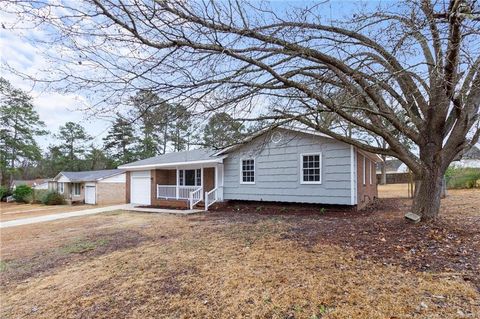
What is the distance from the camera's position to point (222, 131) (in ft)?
21.9

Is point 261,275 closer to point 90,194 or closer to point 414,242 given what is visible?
point 414,242

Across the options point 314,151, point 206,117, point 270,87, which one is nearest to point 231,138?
point 206,117

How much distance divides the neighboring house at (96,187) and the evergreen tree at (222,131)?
19995mm

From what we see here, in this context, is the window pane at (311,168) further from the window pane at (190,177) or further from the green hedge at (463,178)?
the green hedge at (463,178)

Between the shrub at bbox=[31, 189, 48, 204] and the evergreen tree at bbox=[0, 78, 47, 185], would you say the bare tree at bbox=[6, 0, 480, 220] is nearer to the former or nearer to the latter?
the shrub at bbox=[31, 189, 48, 204]

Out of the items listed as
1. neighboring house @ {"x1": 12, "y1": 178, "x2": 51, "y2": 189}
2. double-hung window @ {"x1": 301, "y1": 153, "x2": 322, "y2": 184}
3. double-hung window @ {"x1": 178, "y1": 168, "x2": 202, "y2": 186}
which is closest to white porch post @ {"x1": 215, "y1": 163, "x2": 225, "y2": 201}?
double-hung window @ {"x1": 178, "y1": 168, "x2": 202, "y2": 186}

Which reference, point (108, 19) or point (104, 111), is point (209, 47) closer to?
point (108, 19)

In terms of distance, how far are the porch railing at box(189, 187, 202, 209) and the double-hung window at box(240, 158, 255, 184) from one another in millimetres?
2724

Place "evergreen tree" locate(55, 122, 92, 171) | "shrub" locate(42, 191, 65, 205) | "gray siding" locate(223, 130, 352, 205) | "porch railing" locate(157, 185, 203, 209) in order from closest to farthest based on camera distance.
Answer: "gray siding" locate(223, 130, 352, 205), "porch railing" locate(157, 185, 203, 209), "shrub" locate(42, 191, 65, 205), "evergreen tree" locate(55, 122, 92, 171)

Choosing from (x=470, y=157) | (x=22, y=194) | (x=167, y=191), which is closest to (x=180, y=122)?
(x=167, y=191)

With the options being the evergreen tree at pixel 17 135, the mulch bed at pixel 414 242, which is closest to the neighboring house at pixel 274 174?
the mulch bed at pixel 414 242

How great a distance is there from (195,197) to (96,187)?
1252 cm

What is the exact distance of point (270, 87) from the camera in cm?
484

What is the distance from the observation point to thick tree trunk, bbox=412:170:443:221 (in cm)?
592
